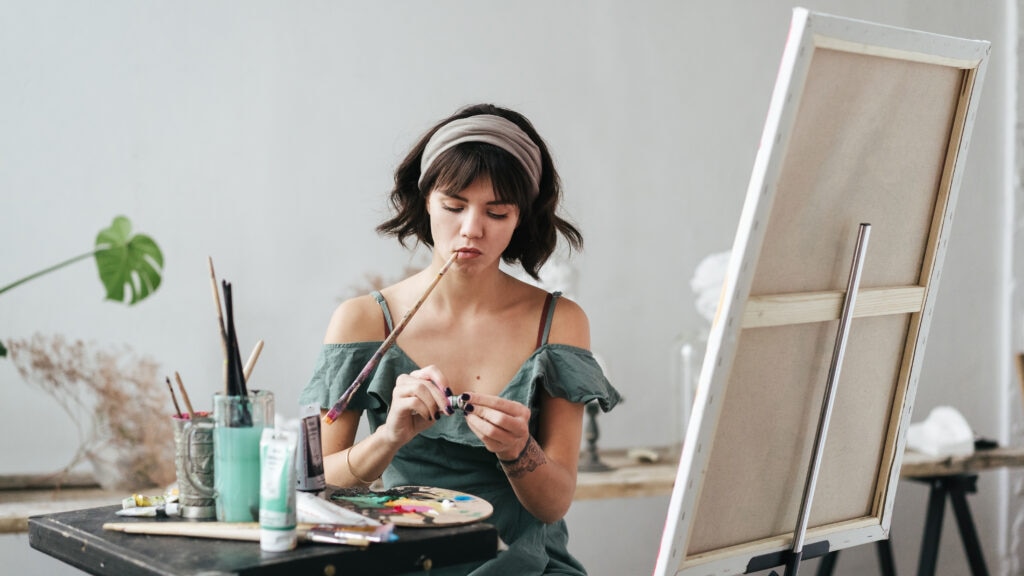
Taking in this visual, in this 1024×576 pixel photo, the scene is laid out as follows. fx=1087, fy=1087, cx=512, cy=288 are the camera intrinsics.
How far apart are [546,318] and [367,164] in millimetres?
1415

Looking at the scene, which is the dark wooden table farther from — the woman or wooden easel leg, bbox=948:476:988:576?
wooden easel leg, bbox=948:476:988:576

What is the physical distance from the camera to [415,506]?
127cm

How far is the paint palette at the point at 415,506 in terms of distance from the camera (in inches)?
47.8

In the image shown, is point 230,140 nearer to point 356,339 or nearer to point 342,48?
point 342,48

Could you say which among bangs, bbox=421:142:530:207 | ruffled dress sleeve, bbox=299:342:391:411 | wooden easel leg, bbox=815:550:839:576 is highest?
bangs, bbox=421:142:530:207

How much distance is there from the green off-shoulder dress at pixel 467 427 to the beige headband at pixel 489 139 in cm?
28

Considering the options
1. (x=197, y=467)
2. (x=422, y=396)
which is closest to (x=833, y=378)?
(x=422, y=396)

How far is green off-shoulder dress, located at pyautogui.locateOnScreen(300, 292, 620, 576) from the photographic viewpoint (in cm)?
168

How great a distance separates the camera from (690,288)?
340 centimetres

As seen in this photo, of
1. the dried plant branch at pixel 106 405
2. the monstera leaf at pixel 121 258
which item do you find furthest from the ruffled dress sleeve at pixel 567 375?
the dried plant branch at pixel 106 405

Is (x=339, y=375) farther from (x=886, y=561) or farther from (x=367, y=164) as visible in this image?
(x=886, y=561)

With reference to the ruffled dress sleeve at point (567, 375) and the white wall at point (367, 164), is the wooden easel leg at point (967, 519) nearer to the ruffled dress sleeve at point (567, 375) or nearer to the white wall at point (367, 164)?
the white wall at point (367, 164)

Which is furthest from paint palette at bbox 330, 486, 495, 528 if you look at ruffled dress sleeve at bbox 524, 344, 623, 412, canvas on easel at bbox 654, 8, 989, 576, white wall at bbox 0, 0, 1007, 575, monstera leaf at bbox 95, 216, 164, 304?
white wall at bbox 0, 0, 1007, 575

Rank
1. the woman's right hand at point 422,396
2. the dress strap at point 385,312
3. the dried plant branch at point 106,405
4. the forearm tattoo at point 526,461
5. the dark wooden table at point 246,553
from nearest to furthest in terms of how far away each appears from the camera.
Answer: the dark wooden table at point 246,553
the woman's right hand at point 422,396
the forearm tattoo at point 526,461
the dress strap at point 385,312
the dried plant branch at point 106,405
